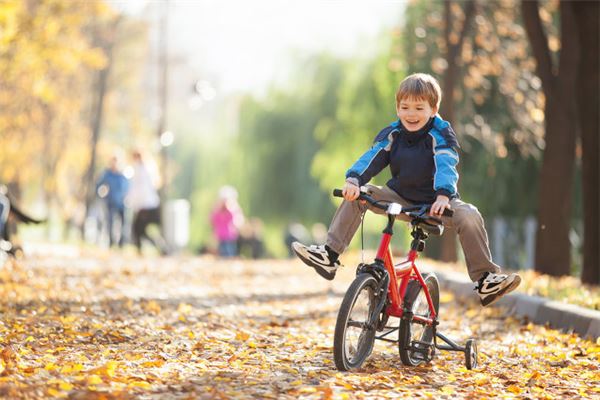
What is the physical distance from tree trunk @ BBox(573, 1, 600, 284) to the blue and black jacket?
8293mm

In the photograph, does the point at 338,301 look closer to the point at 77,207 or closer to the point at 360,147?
the point at 360,147

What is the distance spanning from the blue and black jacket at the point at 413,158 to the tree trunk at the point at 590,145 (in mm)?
8293

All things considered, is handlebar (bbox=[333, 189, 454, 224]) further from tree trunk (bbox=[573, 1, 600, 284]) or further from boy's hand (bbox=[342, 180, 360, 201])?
tree trunk (bbox=[573, 1, 600, 284])

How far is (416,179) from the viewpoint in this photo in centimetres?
714

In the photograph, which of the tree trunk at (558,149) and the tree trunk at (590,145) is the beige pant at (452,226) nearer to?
the tree trunk at (590,145)

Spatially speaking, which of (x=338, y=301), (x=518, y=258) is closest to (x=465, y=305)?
(x=338, y=301)

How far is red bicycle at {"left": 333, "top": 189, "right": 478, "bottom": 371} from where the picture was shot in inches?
267

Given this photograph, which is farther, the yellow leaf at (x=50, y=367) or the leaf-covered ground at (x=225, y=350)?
the yellow leaf at (x=50, y=367)

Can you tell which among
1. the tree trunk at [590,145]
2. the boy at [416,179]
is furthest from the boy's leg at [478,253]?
the tree trunk at [590,145]

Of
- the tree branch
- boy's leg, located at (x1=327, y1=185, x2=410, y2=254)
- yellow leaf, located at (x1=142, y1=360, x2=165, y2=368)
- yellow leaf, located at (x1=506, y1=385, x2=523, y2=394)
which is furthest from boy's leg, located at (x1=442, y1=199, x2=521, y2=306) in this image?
the tree branch

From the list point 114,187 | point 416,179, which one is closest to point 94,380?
point 416,179

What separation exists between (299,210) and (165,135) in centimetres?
659

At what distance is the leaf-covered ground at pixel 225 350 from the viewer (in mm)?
6297

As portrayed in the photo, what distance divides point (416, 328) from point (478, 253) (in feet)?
2.70
